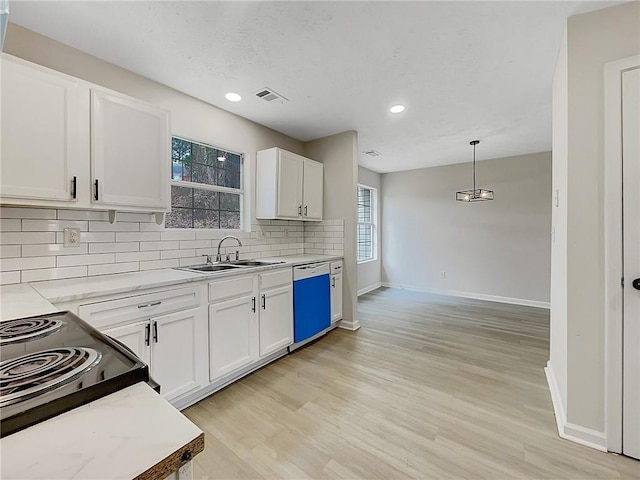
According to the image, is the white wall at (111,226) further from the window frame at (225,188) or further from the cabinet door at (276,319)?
the cabinet door at (276,319)

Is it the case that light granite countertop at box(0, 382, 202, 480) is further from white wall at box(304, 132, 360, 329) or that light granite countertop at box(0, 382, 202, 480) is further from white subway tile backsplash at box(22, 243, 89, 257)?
white wall at box(304, 132, 360, 329)

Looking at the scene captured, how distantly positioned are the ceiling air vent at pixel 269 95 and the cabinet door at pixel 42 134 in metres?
1.33

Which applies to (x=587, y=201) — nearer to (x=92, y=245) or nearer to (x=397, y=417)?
(x=397, y=417)

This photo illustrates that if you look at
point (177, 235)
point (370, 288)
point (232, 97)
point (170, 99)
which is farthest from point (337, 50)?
point (370, 288)

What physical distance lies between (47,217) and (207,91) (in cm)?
161

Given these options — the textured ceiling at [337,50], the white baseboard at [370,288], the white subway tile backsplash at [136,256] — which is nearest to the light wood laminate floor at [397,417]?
the white subway tile backsplash at [136,256]

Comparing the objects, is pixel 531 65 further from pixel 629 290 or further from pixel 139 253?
pixel 139 253

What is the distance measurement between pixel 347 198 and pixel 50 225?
9.39 ft

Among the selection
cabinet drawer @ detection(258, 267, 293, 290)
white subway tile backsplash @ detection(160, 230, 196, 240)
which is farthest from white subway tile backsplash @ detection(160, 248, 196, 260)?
cabinet drawer @ detection(258, 267, 293, 290)

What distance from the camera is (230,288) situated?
234 centimetres

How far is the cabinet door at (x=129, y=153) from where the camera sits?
6.21 ft

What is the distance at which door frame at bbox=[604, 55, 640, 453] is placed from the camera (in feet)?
5.27

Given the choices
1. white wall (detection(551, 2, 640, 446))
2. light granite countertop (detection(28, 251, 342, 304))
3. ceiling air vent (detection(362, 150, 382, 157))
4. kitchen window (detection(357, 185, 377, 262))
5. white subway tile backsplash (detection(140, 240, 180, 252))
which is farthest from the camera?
kitchen window (detection(357, 185, 377, 262))

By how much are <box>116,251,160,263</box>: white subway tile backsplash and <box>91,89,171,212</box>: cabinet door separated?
44 centimetres
